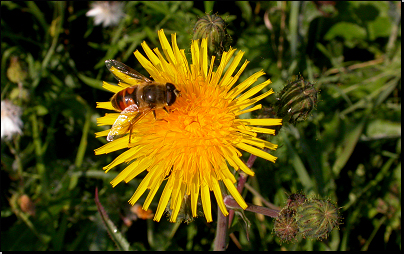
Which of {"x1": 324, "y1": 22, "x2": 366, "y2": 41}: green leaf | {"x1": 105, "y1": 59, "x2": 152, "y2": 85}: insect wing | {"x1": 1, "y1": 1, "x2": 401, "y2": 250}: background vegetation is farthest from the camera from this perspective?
{"x1": 324, "y1": 22, "x2": 366, "y2": 41}: green leaf

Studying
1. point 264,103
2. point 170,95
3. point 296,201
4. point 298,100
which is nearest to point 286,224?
point 296,201

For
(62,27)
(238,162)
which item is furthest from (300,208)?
(62,27)

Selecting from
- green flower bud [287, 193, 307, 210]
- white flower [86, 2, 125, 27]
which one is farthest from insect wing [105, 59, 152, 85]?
white flower [86, 2, 125, 27]

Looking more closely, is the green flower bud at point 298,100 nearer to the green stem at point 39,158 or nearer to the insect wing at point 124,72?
the insect wing at point 124,72

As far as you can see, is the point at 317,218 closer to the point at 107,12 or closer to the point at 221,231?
the point at 221,231

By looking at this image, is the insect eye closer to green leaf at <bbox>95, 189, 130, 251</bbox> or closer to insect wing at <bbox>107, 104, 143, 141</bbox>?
insect wing at <bbox>107, 104, 143, 141</bbox>

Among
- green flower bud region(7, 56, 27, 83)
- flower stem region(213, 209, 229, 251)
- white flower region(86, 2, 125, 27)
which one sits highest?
white flower region(86, 2, 125, 27)
